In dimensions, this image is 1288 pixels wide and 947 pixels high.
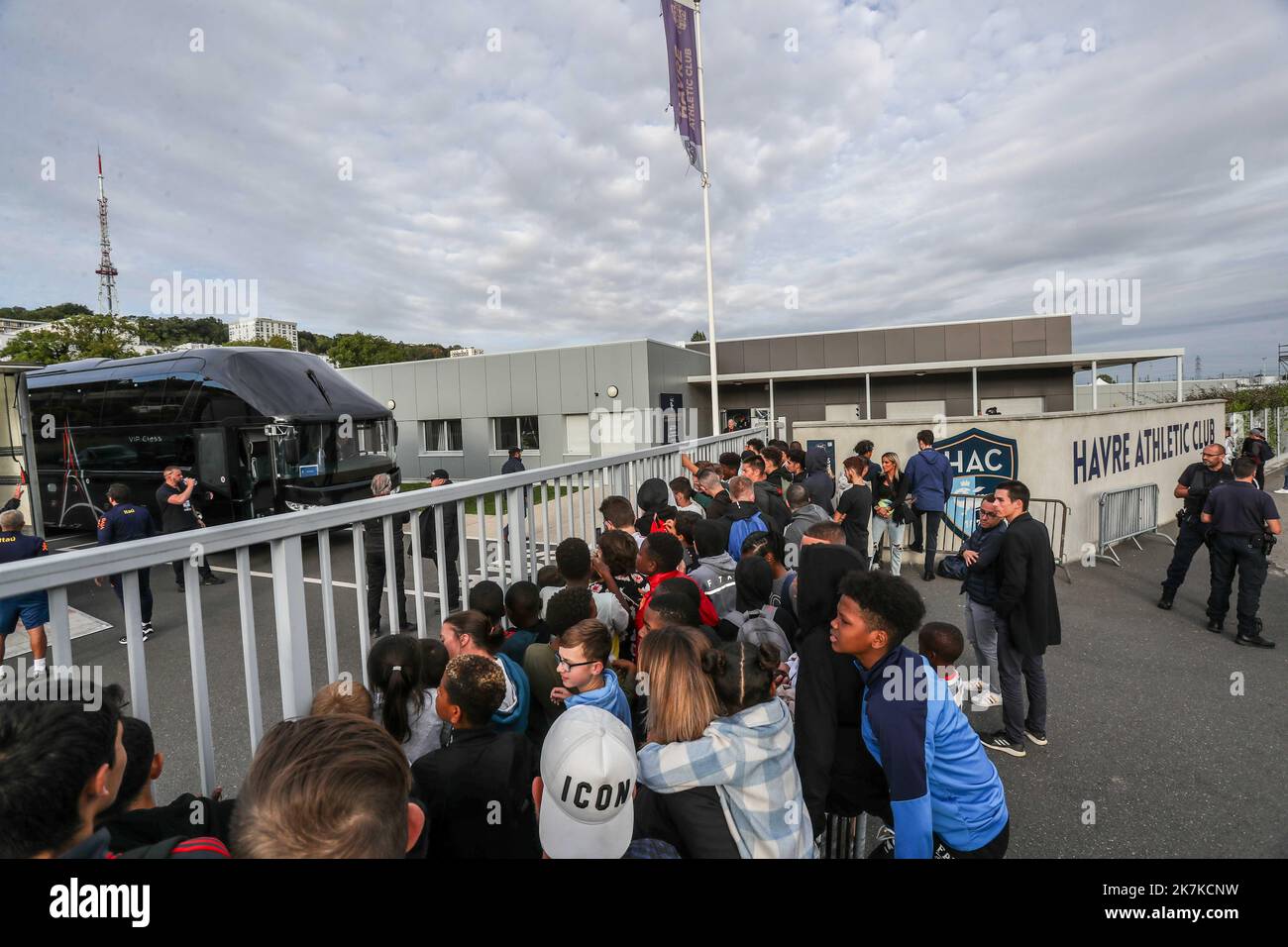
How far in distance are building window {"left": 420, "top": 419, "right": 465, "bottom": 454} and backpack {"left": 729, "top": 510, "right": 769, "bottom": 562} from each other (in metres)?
20.9

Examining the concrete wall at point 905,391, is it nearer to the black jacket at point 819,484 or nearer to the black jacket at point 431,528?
the black jacket at point 819,484

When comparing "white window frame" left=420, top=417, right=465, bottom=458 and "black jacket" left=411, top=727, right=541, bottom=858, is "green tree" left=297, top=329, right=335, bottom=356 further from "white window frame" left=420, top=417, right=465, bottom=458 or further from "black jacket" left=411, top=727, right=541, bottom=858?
"black jacket" left=411, top=727, right=541, bottom=858

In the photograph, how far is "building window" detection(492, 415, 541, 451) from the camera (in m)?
23.0

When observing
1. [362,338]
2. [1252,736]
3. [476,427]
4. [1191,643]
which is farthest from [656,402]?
[362,338]

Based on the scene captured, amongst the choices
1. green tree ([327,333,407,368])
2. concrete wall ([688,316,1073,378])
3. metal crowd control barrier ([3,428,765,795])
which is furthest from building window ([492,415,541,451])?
green tree ([327,333,407,368])

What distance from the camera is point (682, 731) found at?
206cm

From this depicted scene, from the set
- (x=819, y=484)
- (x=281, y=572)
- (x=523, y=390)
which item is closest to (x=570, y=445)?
(x=523, y=390)

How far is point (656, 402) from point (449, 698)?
769 inches

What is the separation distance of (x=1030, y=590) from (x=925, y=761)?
2465 mm

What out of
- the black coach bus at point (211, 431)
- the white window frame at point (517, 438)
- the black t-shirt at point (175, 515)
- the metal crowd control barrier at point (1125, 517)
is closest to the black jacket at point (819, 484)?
the metal crowd control barrier at point (1125, 517)

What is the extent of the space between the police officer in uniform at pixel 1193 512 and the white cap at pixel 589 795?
7489 millimetres

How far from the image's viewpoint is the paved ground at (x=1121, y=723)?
324 cm

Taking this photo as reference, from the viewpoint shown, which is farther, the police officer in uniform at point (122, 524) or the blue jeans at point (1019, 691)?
the police officer in uniform at point (122, 524)
